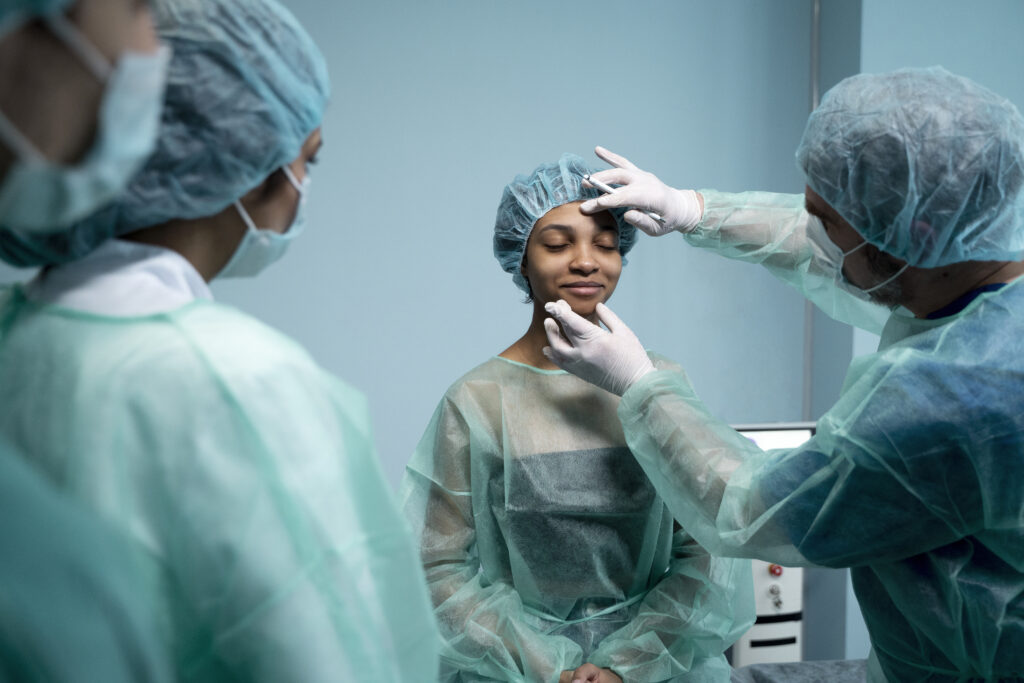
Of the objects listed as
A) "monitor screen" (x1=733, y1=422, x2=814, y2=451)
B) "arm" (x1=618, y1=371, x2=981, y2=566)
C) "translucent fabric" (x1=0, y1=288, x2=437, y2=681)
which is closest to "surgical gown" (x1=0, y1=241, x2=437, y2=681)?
"translucent fabric" (x1=0, y1=288, x2=437, y2=681)

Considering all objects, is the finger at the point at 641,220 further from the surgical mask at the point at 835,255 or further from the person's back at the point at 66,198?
the person's back at the point at 66,198

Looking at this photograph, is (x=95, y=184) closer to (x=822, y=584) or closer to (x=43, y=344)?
(x=43, y=344)

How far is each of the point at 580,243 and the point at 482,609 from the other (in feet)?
2.46

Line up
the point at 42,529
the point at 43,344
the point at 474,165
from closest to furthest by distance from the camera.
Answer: the point at 42,529, the point at 43,344, the point at 474,165

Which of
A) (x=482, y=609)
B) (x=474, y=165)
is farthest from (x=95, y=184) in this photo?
(x=474, y=165)

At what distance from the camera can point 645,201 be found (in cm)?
167

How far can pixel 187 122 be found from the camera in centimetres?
74

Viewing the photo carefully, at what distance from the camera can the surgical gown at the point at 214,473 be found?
642 mm

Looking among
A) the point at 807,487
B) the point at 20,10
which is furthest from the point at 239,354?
the point at 807,487

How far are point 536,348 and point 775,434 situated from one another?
1100 millimetres

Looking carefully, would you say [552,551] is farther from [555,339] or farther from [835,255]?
[835,255]

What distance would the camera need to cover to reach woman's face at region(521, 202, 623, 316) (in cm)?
164

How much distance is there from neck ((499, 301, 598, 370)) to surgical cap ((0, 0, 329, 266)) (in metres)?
0.99

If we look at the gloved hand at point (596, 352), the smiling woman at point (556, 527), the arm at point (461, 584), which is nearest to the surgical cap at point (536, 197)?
the smiling woman at point (556, 527)
